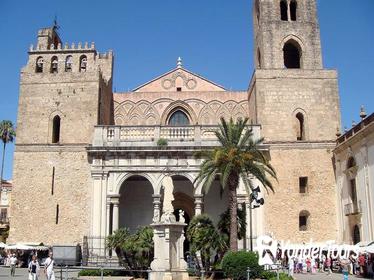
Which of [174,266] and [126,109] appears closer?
[174,266]

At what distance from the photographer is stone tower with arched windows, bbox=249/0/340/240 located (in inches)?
1213

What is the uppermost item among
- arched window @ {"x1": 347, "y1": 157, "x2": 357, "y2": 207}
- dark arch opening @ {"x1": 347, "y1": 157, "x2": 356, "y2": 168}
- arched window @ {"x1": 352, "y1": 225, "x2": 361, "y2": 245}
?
dark arch opening @ {"x1": 347, "y1": 157, "x2": 356, "y2": 168}

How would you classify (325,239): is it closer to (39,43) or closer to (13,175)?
(13,175)

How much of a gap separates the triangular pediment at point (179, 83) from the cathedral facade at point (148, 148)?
533cm

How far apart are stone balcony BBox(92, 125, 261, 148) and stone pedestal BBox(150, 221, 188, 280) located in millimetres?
12902

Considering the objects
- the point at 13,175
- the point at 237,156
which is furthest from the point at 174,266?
the point at 13,175

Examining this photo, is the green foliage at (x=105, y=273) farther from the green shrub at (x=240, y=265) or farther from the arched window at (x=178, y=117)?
the arched window at (x=178, y=117)

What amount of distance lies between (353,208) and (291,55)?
1366cm

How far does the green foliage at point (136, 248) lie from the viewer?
21.8 m

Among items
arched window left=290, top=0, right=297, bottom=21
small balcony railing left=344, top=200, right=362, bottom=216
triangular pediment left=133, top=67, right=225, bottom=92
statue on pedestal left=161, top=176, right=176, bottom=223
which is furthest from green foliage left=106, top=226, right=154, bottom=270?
arched window left=290, top=0, right=297, bottom=21

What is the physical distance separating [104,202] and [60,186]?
312 cm

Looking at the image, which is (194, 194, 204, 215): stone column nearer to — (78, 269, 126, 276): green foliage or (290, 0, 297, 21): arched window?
(78, 269, 126, 276): green foliage

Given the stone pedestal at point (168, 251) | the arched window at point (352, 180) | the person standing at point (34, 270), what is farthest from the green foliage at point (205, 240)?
A: the arched window at point (352, 180)

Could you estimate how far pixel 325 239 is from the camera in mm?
30422
